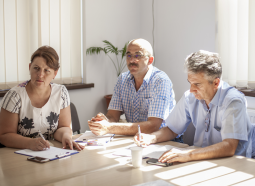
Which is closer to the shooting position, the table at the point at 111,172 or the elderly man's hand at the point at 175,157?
the table at the point at 111,172

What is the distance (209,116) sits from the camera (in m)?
1.87

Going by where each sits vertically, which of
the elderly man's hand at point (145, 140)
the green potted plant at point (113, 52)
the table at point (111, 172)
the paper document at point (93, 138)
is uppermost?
the green potted plant at point (113, 52)

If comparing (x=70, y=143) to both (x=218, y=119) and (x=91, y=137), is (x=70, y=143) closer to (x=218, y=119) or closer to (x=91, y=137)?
(x=91, y=137)

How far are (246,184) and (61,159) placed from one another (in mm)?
968

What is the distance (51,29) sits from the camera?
3635mm

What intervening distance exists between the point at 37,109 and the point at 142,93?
0.94m

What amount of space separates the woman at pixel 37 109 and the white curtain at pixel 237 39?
201cm

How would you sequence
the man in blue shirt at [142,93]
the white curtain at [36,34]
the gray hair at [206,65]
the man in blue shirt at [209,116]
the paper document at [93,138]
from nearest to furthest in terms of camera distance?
the man in blue shirt at [209,116] < the gray hair at [206,65] < the paper document at [93,138] < the man in blue shirt at [142,93] < the white curtain at [36,34]

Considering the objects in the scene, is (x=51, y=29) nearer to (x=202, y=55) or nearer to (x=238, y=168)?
(x=202, y=55)

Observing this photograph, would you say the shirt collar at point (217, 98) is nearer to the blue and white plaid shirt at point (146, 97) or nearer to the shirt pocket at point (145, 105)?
the blue and white plaid shirt at point (146, 97)

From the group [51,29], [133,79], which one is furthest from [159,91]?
[51,29]

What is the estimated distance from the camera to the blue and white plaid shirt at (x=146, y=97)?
2.29 metres

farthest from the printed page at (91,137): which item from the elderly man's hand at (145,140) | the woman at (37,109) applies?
the elderly man's hand at (145,140)

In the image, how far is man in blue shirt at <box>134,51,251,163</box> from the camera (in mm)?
1572
